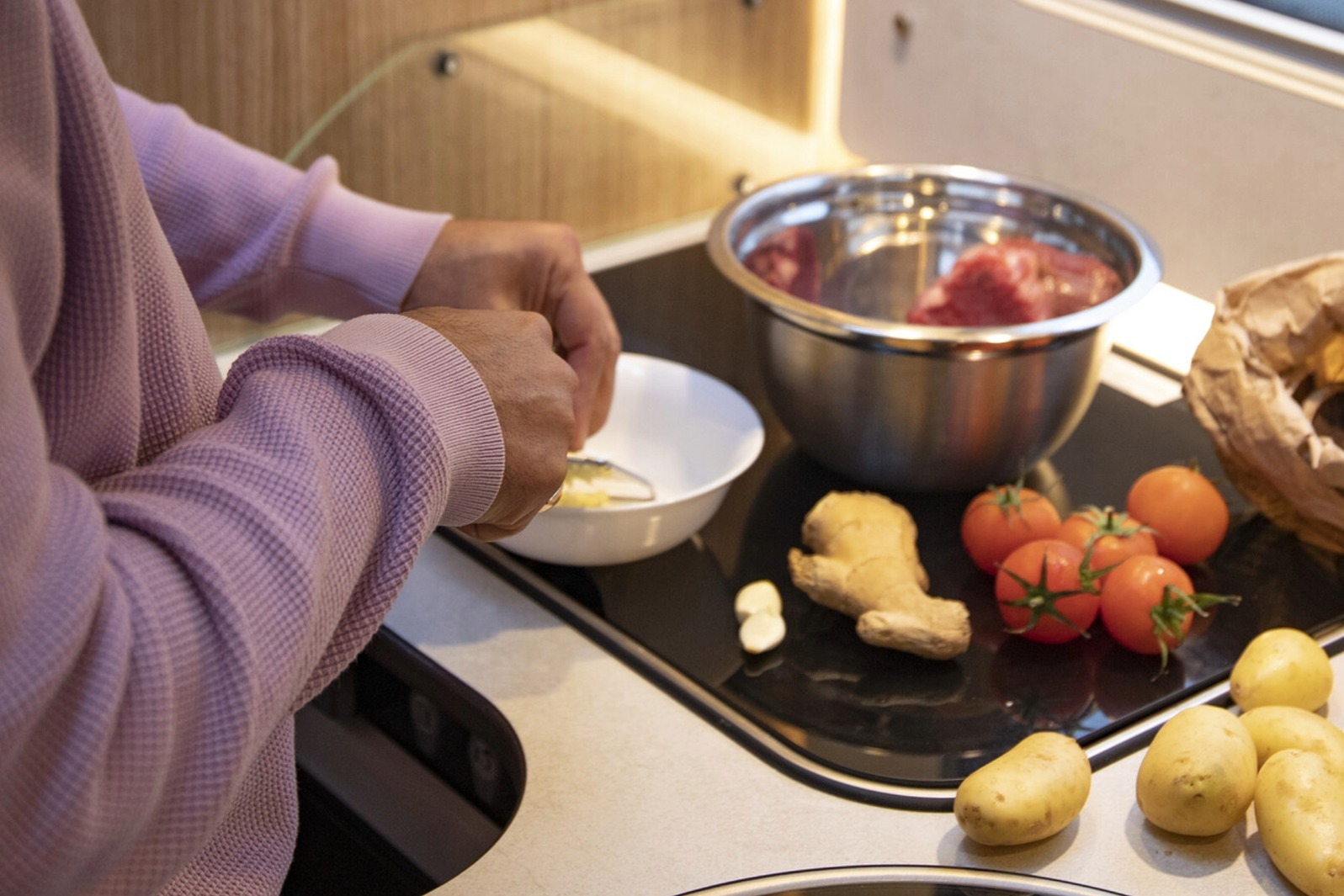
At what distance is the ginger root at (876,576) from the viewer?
794 mm

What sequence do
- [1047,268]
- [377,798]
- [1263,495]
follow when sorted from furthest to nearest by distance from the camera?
[1047,268] → [1263,495] → [377,798]

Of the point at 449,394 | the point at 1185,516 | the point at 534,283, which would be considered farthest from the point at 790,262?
the point at 449,394

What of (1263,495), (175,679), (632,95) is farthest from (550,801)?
(632,95)

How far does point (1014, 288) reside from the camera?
3.31 ft

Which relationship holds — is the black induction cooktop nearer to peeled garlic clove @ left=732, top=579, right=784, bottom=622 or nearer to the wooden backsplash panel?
peeled garlic clove @ left=732, top=579, right=784, bottom=622

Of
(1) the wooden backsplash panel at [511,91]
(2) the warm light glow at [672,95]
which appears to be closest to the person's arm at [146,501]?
(1) the wooden backsplash panel at [511,91]

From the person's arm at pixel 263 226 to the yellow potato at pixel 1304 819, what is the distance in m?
0.59

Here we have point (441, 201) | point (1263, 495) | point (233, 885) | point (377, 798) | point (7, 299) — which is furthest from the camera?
point (441, 201)

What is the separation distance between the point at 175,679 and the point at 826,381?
0.57 metres

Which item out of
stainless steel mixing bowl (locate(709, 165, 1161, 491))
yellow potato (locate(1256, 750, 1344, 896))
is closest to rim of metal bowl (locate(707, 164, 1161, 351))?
stainless steel mixing bowl (locate(709, 165, 1161, 491))

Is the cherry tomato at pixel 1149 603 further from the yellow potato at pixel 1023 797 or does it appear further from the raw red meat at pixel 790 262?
the raw red meat at pixel 790 262

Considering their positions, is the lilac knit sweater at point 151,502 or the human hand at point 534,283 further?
the human hand at point 534,283

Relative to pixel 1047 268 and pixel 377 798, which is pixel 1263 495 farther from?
pixel 377 798

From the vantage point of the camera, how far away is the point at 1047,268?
1.06m
